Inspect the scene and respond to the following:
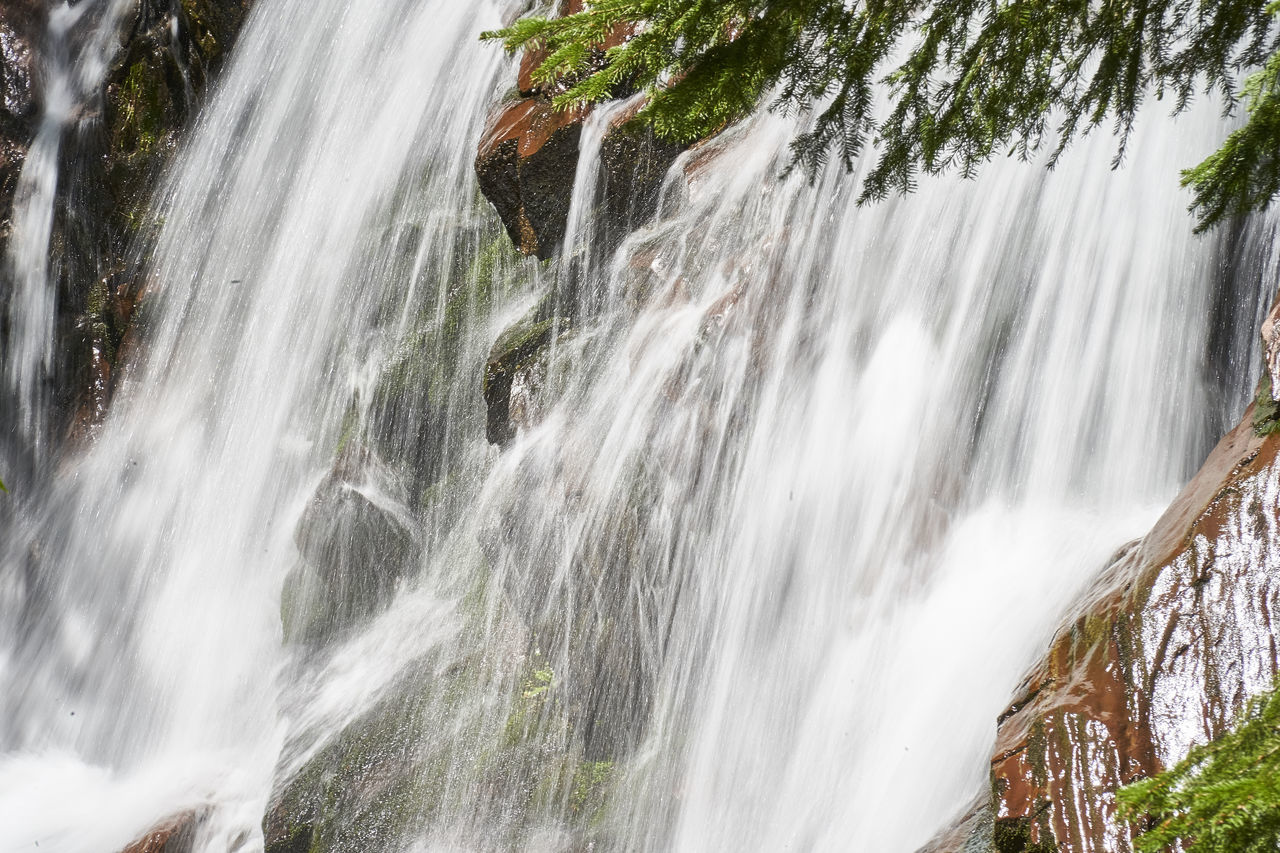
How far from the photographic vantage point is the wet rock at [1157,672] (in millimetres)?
2666

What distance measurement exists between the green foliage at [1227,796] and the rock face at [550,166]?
18.1ft

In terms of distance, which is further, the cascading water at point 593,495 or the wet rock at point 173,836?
the wet rock at point 173,836

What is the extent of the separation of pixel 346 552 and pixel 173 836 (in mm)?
2340

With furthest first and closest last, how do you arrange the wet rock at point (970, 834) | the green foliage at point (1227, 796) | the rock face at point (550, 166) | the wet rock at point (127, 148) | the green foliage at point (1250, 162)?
the wet rock at point (127, 148)
the rock face at point (550, 166)
the wet rock at point (970, 834)
the green foliage at point (1250, 162)
the green foliage at point (1227, 796)

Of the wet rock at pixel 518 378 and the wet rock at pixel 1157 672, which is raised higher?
the wet rock at pixel 518 378

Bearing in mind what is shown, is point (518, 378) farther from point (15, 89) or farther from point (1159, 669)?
point (15, 89)

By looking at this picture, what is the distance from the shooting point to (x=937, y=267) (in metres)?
5.47

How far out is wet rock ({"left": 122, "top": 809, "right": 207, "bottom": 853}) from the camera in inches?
267

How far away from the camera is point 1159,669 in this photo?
2.81m

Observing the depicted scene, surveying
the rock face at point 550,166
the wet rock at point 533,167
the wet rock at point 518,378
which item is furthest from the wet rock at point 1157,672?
the wet rock at point 533,167

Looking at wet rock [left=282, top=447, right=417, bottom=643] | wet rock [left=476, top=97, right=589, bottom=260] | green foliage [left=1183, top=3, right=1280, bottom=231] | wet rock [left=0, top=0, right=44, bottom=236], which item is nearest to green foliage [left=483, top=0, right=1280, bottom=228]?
green foliage [left=1183, top=3, right=1280, bottom=231]

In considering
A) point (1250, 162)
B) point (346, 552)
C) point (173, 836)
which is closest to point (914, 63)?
point (1250, 162)

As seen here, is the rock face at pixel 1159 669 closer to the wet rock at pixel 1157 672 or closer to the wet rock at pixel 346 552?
the wet rock at pixel 1157 672

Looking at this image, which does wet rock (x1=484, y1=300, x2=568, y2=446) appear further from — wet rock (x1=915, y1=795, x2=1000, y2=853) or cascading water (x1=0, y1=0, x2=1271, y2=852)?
wet rock (x1=915, y1=795, x2=1000, y2=853)
